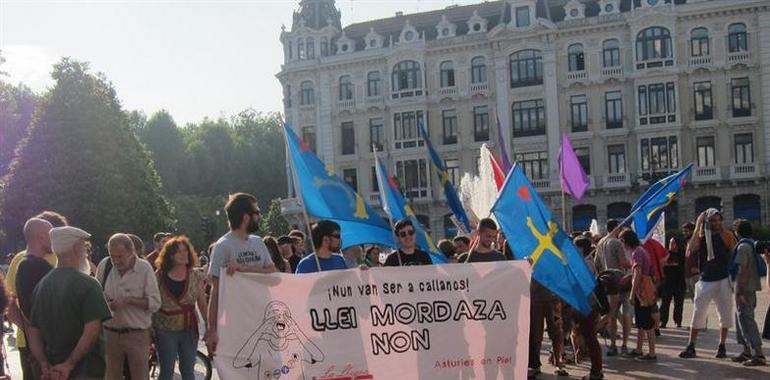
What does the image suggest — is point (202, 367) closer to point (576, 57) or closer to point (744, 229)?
point (744, 229)

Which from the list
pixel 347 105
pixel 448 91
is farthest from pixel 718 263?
pixel 347 105

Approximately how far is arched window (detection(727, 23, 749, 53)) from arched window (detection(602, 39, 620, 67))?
18.8 ft

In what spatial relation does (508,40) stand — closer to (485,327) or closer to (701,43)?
(701,43)

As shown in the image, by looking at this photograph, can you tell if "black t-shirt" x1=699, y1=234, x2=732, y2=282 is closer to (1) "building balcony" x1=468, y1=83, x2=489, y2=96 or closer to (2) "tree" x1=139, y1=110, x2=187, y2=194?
(1) "building balcony" x1=468, y1=83, x2=489, y2=96

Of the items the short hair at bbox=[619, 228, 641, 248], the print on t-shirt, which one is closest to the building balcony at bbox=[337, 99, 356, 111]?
the short hair at bbox=[619, 228, 641, 248]

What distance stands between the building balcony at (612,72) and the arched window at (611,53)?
25 centimetres

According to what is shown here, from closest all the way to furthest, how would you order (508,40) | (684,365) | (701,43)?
(684,365)
(701,43)
(508,40)

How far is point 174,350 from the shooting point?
8.40 metres

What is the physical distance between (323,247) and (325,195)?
3.56 ft

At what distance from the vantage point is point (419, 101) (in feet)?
176

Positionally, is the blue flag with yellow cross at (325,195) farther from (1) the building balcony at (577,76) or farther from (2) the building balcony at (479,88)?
(2) the building balcony at (479,88)

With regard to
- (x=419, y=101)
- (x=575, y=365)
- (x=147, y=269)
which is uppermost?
(x=419, y=101)

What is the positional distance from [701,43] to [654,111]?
169 inches

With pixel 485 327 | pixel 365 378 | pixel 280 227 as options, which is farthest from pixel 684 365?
pixel 280 227
